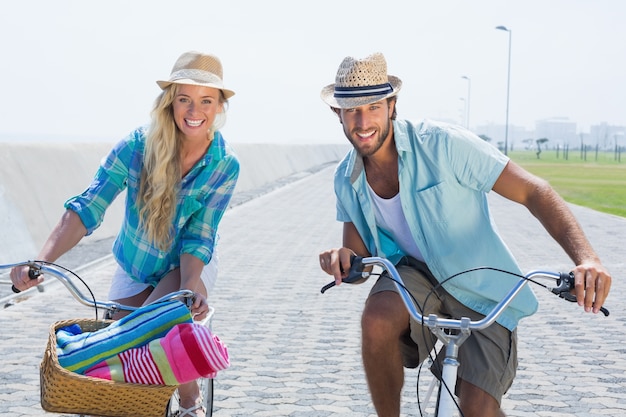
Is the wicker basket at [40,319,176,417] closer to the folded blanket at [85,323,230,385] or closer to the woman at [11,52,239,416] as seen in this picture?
the folded blanket at [85,323,230,385]

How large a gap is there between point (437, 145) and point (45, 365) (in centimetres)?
192

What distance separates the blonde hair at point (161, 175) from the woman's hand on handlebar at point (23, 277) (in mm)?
750

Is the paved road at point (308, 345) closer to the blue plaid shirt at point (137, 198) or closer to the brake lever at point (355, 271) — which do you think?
the blue plaid shirt at point (137, 198)

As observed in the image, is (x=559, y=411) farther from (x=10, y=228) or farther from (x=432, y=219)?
(x=10, y=228)

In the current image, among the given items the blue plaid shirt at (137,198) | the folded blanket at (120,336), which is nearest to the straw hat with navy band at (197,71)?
the blue plaid shirt at (137,198)

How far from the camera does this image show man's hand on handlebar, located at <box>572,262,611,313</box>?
3479 millimetres

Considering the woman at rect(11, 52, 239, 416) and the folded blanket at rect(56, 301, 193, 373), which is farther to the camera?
the woman at rect(11, 52, 239, 416)

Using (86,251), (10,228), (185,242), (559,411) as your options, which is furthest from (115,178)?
(86,251)

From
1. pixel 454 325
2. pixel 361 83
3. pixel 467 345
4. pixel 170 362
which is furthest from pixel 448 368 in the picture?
pixel 361 83

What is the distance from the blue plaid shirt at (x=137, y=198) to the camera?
4.84m

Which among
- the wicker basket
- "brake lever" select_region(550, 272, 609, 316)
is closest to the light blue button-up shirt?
"brake lever" select_region(550, 272, 609, 316)

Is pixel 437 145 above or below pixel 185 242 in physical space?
above

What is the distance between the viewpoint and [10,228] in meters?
12.6

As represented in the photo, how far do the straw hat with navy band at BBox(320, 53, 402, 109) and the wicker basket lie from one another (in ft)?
4.96
